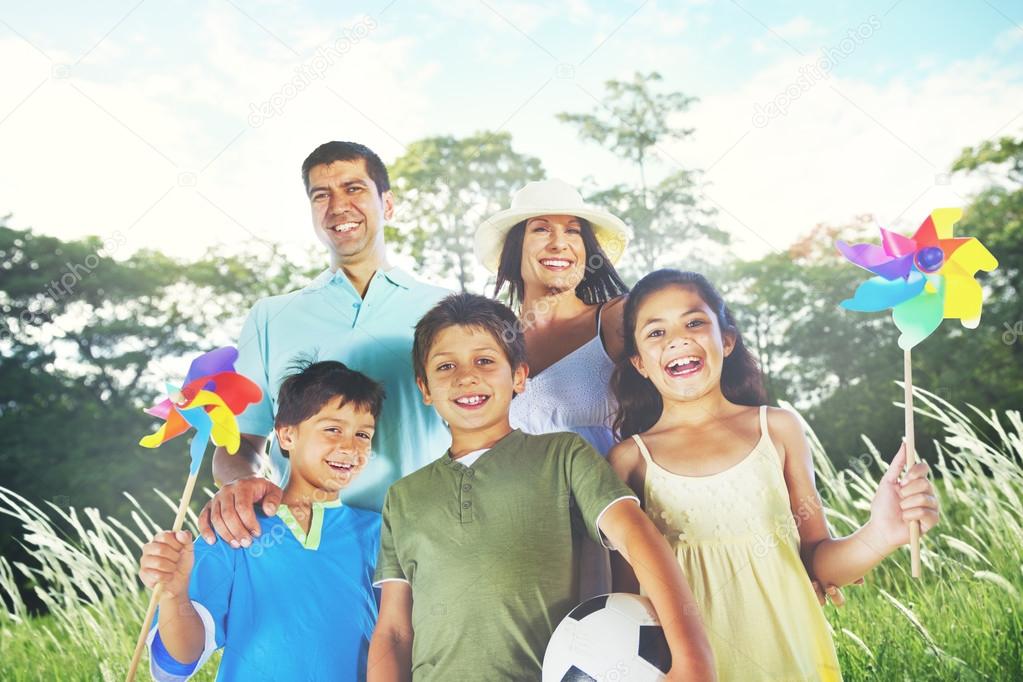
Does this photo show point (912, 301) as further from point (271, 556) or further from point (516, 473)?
point (271, 556)

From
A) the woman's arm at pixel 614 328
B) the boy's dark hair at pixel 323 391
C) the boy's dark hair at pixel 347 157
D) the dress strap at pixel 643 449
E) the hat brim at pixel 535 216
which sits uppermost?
the boy's dark hair at pixel 347 157

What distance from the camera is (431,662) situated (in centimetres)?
293

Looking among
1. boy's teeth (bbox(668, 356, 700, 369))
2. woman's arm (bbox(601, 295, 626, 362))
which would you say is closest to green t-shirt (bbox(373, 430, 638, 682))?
boy's teeth (bbox(668, 356, 700, 369))

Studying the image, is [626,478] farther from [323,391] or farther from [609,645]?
[323,391]

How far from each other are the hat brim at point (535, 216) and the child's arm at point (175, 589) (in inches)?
67.8

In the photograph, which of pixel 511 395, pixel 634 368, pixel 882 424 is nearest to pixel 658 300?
pixel 634 368

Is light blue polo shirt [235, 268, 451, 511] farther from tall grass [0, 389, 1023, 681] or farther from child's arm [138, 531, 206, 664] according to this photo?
tall grass [0, 389, 1023, 681]

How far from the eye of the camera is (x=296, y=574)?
3.26m

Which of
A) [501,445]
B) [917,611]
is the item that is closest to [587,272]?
[501,445]

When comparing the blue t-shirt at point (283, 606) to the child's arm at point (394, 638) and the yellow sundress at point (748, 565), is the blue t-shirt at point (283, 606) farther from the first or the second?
the yellow sundress at point (748, 565)

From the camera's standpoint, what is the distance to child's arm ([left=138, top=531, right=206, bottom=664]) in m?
3.04

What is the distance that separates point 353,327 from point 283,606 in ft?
3.67

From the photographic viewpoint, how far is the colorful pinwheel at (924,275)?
10.3ft

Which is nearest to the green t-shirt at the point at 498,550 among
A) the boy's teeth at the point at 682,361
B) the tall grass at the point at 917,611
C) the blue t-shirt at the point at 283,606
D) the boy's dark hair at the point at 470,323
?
the blue t-shirt at the point at 283,606
